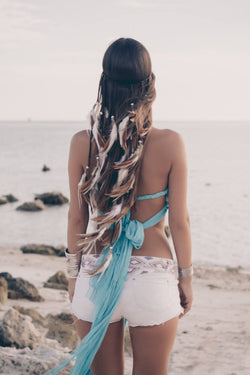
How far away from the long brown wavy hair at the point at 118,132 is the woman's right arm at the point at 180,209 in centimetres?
18

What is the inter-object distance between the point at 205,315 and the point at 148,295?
5.52m

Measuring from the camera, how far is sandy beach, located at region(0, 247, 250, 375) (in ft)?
16.8

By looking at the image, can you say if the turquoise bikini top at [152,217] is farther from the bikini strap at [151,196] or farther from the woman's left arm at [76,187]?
the woman's left arm at [76,187]

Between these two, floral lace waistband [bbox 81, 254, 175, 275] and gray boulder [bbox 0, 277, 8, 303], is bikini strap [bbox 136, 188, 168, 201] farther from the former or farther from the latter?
gray boulder [bbox 0, 277, 8, 303]

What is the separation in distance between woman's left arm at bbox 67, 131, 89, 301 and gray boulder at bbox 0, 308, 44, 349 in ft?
7.50

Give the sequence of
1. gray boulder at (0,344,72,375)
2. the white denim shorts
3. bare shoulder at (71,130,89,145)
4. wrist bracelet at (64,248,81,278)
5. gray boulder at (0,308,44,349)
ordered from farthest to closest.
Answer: gray boulder at (0,308,44,349) → gray boulder at (0,344,72,375) → wrist bracelet at (64,248,81,278) → bare shoulder at (71,130,89,145) → the white denim shorts

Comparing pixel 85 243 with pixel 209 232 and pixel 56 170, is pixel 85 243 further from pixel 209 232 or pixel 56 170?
pixel 56 170

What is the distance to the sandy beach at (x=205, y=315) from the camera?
511cm

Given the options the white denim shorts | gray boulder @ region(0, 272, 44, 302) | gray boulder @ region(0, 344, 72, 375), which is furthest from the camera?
gray boulder @ region(0, 272, 44, 302)

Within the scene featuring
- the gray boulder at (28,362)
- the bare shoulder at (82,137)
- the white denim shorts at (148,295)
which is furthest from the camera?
the gray boulder at (28,362)

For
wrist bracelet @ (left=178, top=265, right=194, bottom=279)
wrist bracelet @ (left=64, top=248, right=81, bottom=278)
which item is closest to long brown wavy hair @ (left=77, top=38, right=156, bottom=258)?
wrist bracelet @ (left=64, top=248, right=81, bottom=278)

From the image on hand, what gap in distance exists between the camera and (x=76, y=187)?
8.23 ft

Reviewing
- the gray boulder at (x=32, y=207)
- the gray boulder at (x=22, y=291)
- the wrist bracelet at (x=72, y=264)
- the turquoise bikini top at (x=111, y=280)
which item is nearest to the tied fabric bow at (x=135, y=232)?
the turquoise bikini top at (x=111, y=280)

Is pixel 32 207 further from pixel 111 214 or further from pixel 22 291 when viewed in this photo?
pixel 111 214
